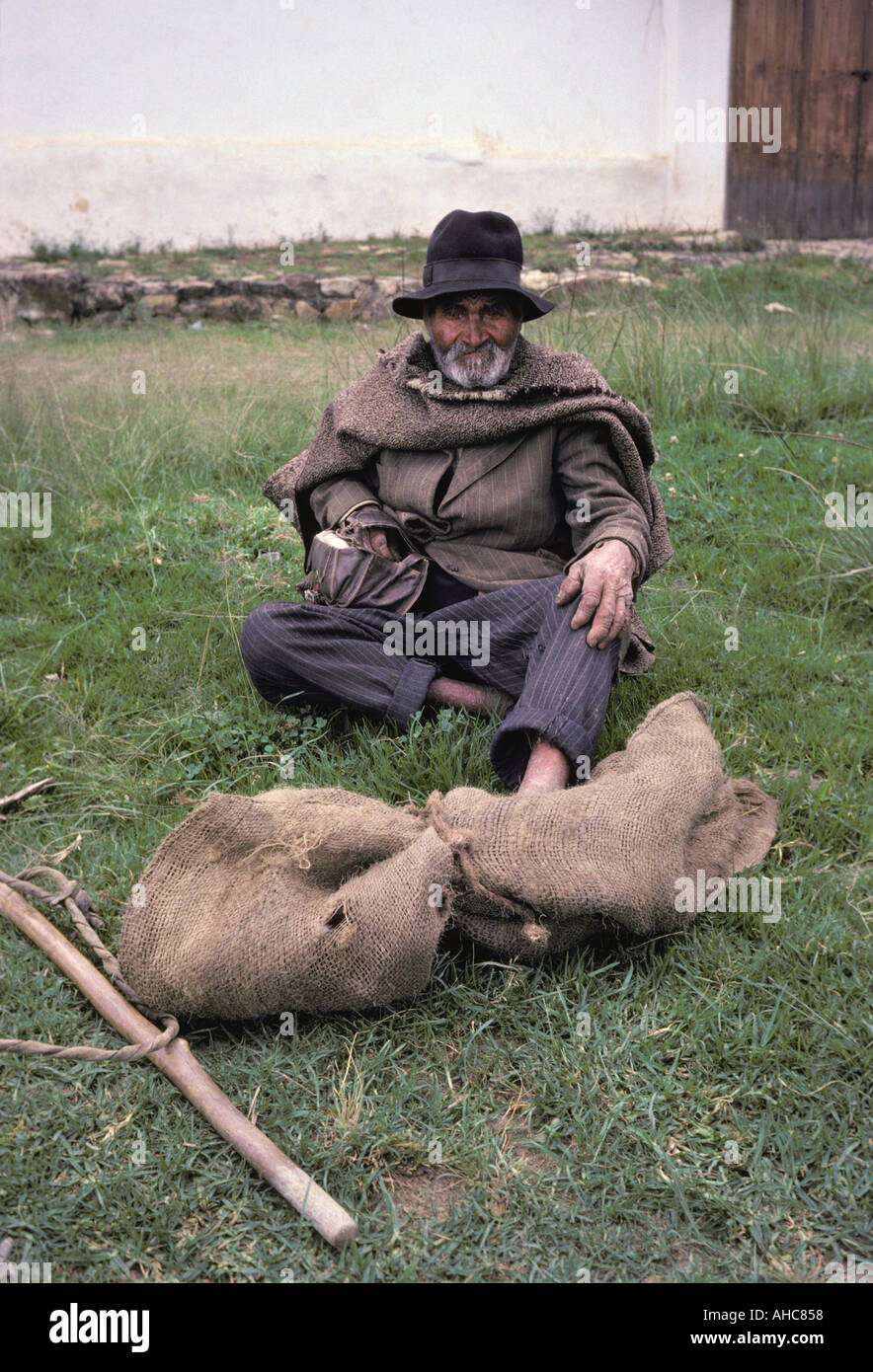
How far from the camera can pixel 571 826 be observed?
7.83ft

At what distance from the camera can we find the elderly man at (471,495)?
317cm

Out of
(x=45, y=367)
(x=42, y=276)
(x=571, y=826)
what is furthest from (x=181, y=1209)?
(x=42, y=276)

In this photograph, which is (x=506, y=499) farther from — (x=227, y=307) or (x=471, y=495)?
(x=227, y=307)

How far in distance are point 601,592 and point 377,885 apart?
1100mm

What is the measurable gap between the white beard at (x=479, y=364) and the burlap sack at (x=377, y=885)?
52.8 inches

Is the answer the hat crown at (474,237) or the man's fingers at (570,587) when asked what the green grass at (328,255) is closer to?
the hat crown at (474,237)

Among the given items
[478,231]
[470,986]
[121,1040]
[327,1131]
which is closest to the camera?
[327,1131]

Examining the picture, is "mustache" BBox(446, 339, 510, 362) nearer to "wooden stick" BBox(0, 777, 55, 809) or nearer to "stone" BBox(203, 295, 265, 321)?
"wooden stick" BBox(0, 777, 55, 809)

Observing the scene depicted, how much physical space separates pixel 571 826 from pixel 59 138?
402 inches

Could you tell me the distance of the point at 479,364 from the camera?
3266 millimetres

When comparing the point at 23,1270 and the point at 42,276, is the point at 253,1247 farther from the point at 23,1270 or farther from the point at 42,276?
the point at 42,276

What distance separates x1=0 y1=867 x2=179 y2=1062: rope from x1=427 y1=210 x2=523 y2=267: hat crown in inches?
78.7

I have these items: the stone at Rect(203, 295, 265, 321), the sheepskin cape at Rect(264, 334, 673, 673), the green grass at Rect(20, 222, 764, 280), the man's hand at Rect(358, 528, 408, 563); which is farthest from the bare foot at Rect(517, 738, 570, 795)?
the stone at Rect(203, 295, 265, 321)

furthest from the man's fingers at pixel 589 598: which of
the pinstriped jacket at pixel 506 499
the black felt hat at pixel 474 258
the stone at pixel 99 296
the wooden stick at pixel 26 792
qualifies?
the stone at pixel 99 296
